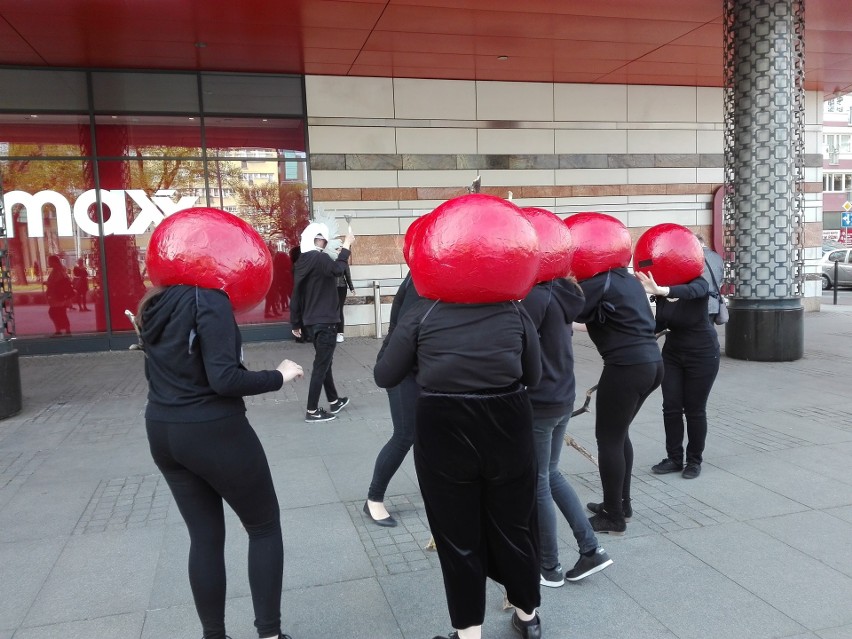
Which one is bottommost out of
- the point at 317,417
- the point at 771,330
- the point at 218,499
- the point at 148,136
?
the point at 317,417

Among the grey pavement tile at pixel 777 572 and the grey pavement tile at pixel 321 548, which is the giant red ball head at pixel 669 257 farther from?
the grey pavement tile at pixel 321 548

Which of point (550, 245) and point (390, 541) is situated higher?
point (550, 245)

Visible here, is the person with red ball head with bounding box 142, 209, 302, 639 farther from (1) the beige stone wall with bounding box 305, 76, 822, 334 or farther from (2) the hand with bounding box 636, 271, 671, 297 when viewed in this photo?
(1) the beige stone wall with bounding box 305, 76, 822, 334

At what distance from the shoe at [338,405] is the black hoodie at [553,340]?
13.6 ft

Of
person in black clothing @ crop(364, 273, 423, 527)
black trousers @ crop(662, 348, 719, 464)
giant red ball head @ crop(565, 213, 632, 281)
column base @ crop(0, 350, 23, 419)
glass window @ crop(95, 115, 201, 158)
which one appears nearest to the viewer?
giant red ball head @ crop(565, 213, 632, 281)

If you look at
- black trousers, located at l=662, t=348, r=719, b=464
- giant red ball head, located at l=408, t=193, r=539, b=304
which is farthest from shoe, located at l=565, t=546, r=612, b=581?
black trousers, located at l=662, t=348, r=719, b=464

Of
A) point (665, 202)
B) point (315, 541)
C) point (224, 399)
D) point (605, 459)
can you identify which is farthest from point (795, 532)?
point (665, 202)

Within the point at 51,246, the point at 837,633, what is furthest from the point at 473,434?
Result: the point at 51,246

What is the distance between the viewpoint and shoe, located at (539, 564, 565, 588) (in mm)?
3305

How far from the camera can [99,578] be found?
11.6 feet

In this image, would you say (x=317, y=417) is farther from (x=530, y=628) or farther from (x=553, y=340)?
(x=530, y=628)

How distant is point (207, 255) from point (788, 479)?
14.2 ft

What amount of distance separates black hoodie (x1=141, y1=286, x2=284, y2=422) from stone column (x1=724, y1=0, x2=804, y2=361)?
8575mm

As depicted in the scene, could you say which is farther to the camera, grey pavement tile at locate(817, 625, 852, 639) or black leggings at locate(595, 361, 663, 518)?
black leggings at locate(595, 361, 663, 518)
